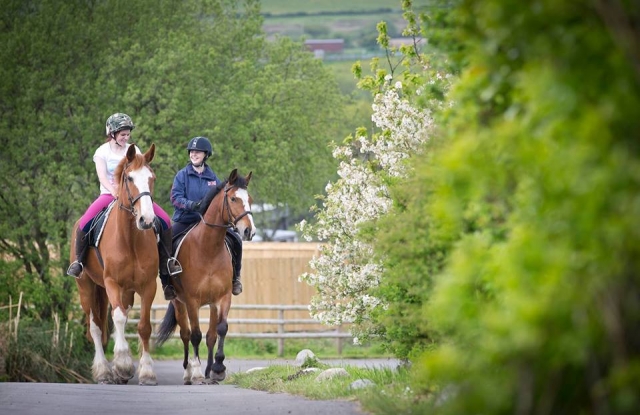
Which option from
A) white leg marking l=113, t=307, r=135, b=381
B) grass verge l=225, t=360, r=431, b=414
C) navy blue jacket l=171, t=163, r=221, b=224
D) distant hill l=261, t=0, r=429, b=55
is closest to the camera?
grass verge l=225, t=360, r=431, b=414

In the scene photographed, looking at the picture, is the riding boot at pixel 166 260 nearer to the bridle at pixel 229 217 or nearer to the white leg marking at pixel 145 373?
the bridle at pixel 229 217

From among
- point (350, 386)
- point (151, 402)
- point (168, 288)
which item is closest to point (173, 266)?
point (168, 288)

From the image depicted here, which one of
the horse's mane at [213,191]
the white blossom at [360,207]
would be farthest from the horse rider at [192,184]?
the white blossom at [360,207]

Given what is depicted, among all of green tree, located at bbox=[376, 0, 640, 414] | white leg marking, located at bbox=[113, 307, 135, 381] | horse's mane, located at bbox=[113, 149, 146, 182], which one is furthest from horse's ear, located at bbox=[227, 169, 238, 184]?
green tree, located at bbox=[376, 0, 640, 414]

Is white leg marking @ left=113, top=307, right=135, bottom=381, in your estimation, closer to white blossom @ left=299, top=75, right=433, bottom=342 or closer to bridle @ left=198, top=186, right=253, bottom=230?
bridle @ left=198, top=186, right=253, bottom=230

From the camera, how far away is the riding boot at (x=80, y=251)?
1673cm

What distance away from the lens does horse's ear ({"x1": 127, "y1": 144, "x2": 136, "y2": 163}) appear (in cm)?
1510

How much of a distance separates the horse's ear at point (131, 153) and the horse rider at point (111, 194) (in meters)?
1.21

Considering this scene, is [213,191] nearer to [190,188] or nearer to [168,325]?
[190,188]

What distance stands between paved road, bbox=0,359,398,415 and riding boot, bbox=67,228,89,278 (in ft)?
8.82

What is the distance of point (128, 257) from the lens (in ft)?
51.9

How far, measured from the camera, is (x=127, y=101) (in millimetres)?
27422

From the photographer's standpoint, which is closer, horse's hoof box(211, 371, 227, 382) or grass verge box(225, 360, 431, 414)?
grass verge box(225, 360, 431, 414)

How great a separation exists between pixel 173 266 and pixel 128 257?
3.42 feet
